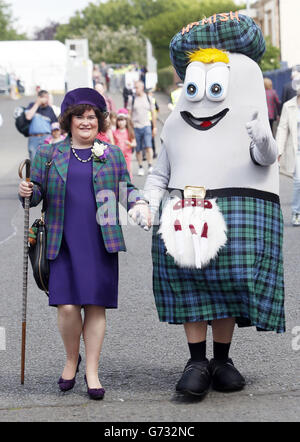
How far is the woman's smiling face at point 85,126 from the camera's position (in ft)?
16.8

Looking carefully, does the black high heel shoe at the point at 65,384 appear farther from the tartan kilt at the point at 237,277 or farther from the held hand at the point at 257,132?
the held hand at the point at 257,132

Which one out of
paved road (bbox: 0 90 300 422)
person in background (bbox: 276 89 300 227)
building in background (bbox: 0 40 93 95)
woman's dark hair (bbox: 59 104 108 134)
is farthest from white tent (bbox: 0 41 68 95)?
woman's dark hair (bbox: 59 104 108 134)

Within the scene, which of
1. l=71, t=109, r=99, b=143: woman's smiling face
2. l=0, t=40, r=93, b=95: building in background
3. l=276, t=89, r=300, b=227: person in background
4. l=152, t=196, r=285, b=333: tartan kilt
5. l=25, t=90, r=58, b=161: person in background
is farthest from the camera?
l=0, t=40, r=93, b=95: building in background

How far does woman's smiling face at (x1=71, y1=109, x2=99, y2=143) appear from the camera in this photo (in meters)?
5.12

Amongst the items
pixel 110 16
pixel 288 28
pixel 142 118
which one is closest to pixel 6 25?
pixel 110 16

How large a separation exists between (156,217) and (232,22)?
3.53 feet

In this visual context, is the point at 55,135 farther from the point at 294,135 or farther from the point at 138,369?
the point at 138,369

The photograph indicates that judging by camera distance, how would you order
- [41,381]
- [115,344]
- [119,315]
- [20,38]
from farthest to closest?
[20,38] < [119,315] < [115,344] < [41,381]

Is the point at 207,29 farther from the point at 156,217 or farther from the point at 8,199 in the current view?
the point at 8,199

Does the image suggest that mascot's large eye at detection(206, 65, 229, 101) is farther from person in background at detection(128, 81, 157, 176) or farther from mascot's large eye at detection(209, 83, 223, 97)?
person in background at detection(128, 81, 157, 176)

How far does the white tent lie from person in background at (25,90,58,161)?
166ft

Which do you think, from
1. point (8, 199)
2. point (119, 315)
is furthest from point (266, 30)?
point (119, 315)

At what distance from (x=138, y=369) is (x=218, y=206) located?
1194 millimetres

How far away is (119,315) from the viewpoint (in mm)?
7152
